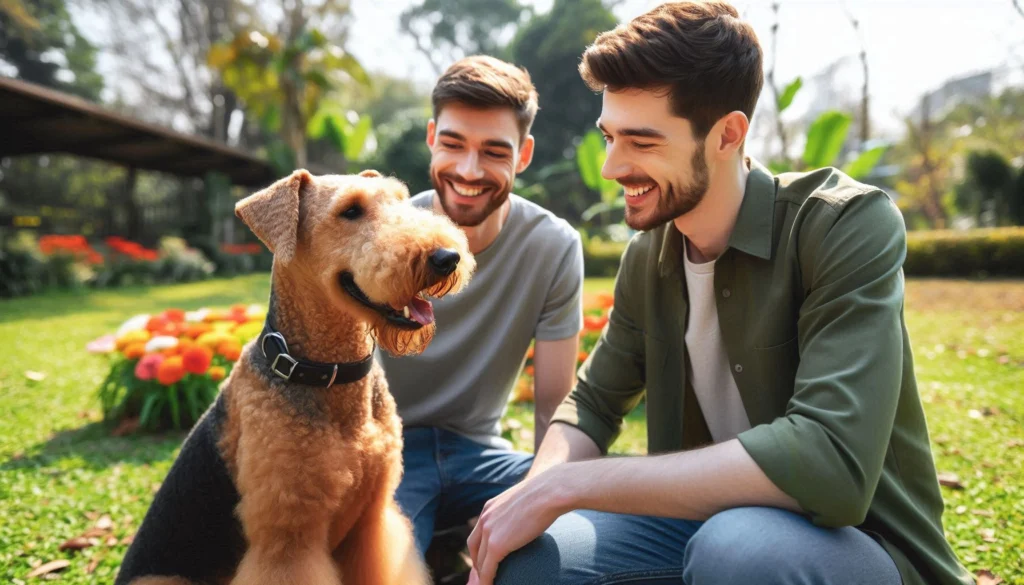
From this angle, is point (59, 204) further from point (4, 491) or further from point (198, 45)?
point (4, 491)

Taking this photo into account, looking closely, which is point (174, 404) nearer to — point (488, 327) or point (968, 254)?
point (488, 327)

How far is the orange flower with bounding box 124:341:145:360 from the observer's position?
3623mm

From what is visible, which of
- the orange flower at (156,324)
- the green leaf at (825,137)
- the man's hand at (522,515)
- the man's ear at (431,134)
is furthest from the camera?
the green leaf at (825,137)

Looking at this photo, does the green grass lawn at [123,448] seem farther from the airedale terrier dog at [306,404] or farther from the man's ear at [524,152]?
the man's ear at [524,152]

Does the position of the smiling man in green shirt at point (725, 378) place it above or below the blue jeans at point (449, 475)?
above

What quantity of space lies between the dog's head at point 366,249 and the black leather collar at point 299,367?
0.49ft

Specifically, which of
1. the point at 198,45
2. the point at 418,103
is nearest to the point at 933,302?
the point at 198,45

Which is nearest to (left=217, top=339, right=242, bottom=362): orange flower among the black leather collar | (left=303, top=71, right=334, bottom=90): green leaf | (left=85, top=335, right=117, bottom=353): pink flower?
(left=85, top=335, right=117, bottom=353): pink flower

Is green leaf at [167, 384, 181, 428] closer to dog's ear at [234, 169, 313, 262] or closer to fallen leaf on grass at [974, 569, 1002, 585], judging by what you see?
dog's ear at [234, 169, 313, 262]

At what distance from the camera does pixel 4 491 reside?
115 inches

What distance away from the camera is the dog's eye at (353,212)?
179 centimetres

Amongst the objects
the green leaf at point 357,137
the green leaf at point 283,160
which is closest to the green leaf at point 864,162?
the green leaf at point 357,137

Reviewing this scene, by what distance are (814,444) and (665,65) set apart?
112 cm

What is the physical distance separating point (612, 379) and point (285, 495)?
1.10m
